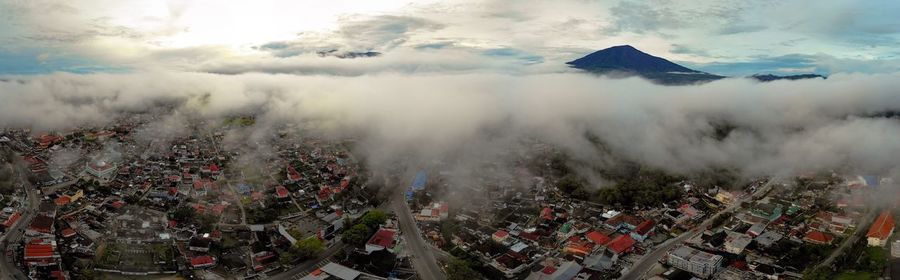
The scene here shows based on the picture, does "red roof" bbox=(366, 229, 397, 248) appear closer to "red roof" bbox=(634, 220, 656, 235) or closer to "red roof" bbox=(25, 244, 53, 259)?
"red roof" bbox=(634, 220, 656, 235)

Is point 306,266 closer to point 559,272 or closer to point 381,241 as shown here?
point 381,241

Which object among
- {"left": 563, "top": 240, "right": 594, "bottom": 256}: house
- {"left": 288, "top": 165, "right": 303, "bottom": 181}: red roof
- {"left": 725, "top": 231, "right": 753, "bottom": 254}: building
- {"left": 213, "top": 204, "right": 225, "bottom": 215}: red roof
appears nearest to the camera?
{"left": 563, "top": 240, "right": 594, "bottom": 256}: house

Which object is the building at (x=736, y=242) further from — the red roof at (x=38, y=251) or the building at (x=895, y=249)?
the red roof at (x=38, y=251)

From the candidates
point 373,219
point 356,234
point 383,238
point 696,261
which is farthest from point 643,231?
point 356,234

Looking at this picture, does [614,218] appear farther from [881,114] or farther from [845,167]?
[881,114]

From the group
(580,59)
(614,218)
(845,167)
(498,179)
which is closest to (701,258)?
(614,218)

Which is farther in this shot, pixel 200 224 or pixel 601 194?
pixel 601 194

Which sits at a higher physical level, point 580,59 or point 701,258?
point 580,59

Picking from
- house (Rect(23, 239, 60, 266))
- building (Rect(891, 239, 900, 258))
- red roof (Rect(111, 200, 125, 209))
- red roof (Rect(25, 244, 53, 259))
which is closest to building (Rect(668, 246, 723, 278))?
building (Rect(891, 239, 900, 258))
